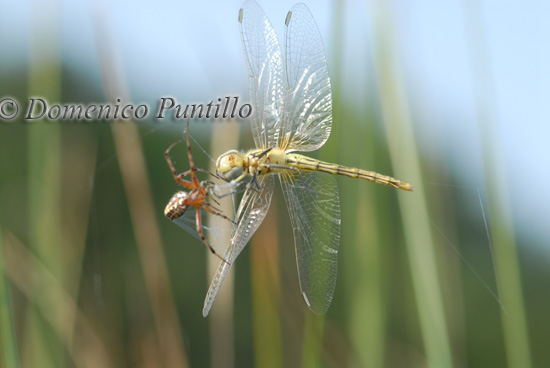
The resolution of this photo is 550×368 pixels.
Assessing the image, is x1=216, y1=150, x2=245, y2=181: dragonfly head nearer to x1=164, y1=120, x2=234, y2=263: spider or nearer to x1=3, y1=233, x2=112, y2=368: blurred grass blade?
x1=164, y1=120, x2=234, y2=263: spider

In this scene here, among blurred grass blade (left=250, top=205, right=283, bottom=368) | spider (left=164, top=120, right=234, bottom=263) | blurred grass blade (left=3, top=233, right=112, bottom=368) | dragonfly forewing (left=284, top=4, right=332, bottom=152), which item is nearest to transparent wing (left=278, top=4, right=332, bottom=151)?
dragonfly forewing (left=284, top=4, right=332, bottom=152)

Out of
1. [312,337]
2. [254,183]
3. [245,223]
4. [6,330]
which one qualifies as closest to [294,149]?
[254,183]

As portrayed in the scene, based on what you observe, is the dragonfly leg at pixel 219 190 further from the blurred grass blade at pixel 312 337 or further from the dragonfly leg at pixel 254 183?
the blurred grass blade at pixel 312 337

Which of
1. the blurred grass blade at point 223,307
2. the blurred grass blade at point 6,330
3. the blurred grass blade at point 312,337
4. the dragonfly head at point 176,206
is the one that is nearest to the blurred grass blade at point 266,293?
the blurred grass blade at point 223,307

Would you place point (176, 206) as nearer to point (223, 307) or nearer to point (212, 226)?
point (212, 226)

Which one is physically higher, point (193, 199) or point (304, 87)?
point (304, 87)

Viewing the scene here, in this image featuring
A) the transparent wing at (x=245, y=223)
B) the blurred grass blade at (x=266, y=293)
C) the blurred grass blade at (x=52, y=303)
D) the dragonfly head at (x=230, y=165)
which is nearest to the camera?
the transparent wing at (x=245, y=223)
